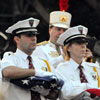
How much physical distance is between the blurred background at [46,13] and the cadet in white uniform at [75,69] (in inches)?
215

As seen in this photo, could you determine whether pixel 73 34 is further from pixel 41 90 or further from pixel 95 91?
pixel 41 90

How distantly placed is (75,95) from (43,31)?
7.68 m

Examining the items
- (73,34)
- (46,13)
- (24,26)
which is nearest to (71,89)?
(73,34)

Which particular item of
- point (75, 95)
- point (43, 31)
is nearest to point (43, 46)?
point (75, 95)

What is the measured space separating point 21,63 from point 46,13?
797 cm

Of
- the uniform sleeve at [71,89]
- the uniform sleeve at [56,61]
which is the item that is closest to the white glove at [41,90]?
the uniform sleeve at [71,89]

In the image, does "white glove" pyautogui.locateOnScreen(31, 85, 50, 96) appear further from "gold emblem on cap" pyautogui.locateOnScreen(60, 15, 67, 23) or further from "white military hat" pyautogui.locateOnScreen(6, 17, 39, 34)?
"gold emblem on cap" pyautogui.locateOnScreen(60, 15, 67, 23)

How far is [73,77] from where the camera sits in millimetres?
6785

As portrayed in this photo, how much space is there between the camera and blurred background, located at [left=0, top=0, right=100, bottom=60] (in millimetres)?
13312

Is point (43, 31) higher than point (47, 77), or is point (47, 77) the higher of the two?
point (47, 77)

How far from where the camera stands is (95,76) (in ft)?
22.8

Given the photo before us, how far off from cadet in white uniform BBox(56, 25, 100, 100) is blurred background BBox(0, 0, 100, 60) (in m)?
5.47

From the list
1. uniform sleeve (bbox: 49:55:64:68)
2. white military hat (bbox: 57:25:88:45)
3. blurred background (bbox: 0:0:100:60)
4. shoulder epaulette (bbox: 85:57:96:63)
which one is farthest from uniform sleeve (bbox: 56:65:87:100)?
blurred background (bbox: 0:0:100:60)

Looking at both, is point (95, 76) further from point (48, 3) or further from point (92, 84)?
point (48, 3)
